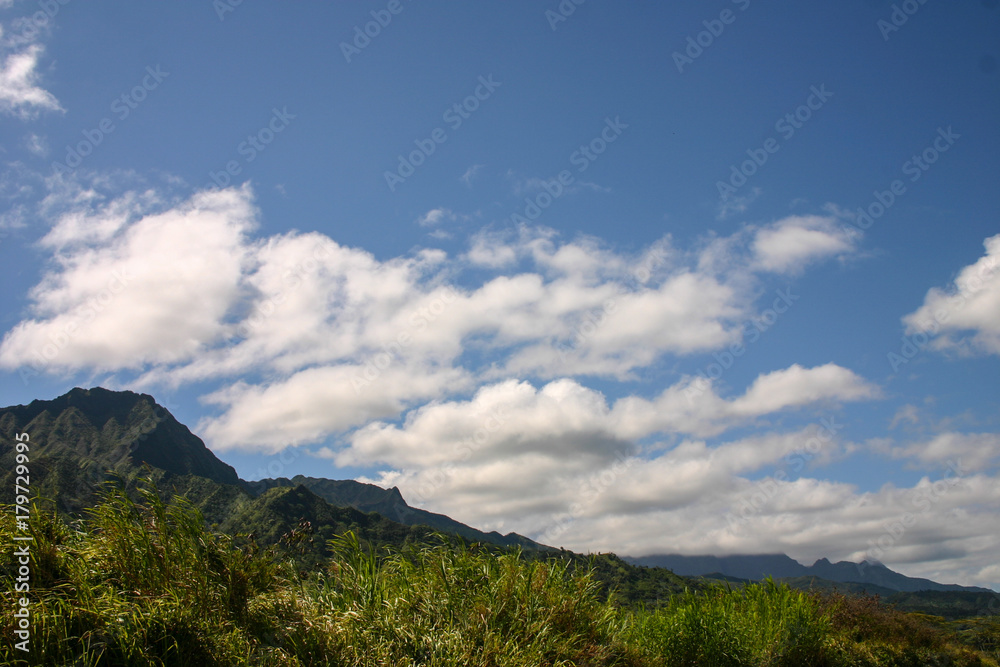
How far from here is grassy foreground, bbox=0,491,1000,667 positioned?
663 centimetres

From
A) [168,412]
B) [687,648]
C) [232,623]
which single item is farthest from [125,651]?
[168,412]

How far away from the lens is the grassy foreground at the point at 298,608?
21.8 feet

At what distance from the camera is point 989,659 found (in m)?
25.8

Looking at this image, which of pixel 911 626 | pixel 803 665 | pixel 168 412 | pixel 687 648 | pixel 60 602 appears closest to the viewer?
pixel 60 602

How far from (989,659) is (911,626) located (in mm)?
5759

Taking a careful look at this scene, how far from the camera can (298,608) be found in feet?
28.0

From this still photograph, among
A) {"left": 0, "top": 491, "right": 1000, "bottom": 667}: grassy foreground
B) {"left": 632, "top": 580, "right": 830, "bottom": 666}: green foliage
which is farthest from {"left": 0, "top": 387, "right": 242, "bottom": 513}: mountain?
{"left": 0, "top": 491, "right": 1000, "bottom": 667}: grassy foreground

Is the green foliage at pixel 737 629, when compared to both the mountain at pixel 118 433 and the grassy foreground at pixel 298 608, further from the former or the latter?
the mountain at pixel 118 433

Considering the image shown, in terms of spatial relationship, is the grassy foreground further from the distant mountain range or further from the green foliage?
the distant mountain range

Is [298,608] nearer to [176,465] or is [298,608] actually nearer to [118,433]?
[118,433]

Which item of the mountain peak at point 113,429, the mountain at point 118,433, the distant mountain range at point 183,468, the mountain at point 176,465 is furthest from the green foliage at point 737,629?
the mountain peak at point 113,429

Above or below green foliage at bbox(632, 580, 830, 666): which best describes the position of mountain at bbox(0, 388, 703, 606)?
above

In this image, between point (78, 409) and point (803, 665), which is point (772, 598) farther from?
point (78, 409)

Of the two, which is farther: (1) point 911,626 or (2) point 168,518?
(1) point 911,626
